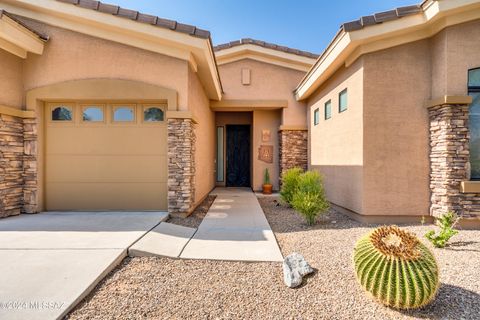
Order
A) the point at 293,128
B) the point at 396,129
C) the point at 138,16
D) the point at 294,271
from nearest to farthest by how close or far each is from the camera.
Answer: the point at 294,271 → the point at 138,16 → the point at 396,129 → the point at 293,128

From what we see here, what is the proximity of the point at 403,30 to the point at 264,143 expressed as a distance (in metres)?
6.69

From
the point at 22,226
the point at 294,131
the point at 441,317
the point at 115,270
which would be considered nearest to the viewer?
the point at 441,317

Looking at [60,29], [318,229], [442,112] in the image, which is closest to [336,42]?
[442,112]

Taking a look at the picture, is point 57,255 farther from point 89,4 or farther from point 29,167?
point 89,4

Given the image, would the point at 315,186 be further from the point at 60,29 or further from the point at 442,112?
the point at 60,29

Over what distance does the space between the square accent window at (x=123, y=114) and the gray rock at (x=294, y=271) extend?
499 cm

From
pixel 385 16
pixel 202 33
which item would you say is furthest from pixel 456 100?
pixel 202 33

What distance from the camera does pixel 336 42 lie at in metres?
6.13

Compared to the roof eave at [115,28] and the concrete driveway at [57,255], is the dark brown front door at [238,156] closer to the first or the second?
the roof eave at [115,28]

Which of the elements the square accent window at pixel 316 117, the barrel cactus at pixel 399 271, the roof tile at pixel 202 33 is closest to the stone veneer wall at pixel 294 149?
the square accent window at pixel 316 117

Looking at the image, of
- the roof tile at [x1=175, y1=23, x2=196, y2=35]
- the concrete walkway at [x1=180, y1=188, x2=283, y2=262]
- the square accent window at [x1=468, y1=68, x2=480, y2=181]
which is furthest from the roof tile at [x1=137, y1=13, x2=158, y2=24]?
the square accent window at [x1=468, y1=68, x2=480, y2=181]

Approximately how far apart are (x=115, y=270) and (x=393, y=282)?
3180 mm

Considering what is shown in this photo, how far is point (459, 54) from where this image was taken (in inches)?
210

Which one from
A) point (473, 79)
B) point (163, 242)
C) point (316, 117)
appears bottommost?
point (163, 242)
